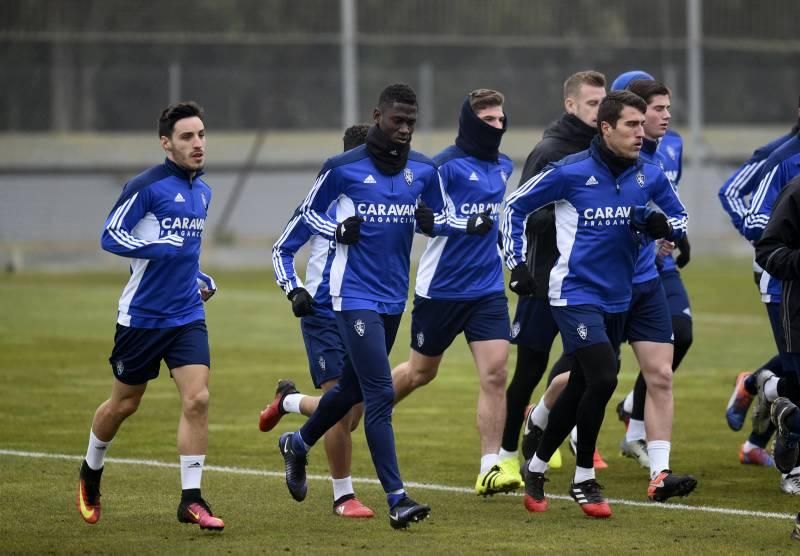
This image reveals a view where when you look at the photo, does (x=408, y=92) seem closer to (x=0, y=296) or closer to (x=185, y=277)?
(x=185, y=277)

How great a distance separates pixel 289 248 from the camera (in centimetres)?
920

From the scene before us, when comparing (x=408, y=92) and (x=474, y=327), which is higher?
Answer: (x=408, y=92)

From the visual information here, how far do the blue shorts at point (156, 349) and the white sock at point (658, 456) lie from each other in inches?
103

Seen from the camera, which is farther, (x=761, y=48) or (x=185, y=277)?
(x=761, y=48)

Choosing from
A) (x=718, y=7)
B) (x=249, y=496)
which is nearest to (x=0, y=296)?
(x=249, y=496)

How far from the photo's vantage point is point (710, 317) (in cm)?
2228

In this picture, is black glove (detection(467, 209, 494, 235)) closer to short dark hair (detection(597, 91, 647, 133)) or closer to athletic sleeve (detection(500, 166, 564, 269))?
athletic sleeve (detection(500, 166, 564, 269))

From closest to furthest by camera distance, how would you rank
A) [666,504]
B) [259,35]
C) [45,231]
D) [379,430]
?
1. [379,430]
2. [666,504]
3. [45,231]
4. [259,35]

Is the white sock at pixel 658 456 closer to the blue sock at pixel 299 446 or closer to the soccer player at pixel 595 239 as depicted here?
the soccer player at pixel 595 239

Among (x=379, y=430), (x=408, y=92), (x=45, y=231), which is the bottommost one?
(x=45, y=231)

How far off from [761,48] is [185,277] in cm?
Result: 3278

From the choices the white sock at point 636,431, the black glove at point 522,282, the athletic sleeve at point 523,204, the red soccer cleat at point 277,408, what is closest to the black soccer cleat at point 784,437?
the black glove at point 522,282

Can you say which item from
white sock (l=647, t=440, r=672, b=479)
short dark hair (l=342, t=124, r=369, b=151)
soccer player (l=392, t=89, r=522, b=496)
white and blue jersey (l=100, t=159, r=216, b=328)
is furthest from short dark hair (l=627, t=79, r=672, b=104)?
white and blue jersey (l=100, t=159, r=216, b=328)

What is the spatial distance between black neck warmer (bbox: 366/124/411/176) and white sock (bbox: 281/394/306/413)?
1780 mm
